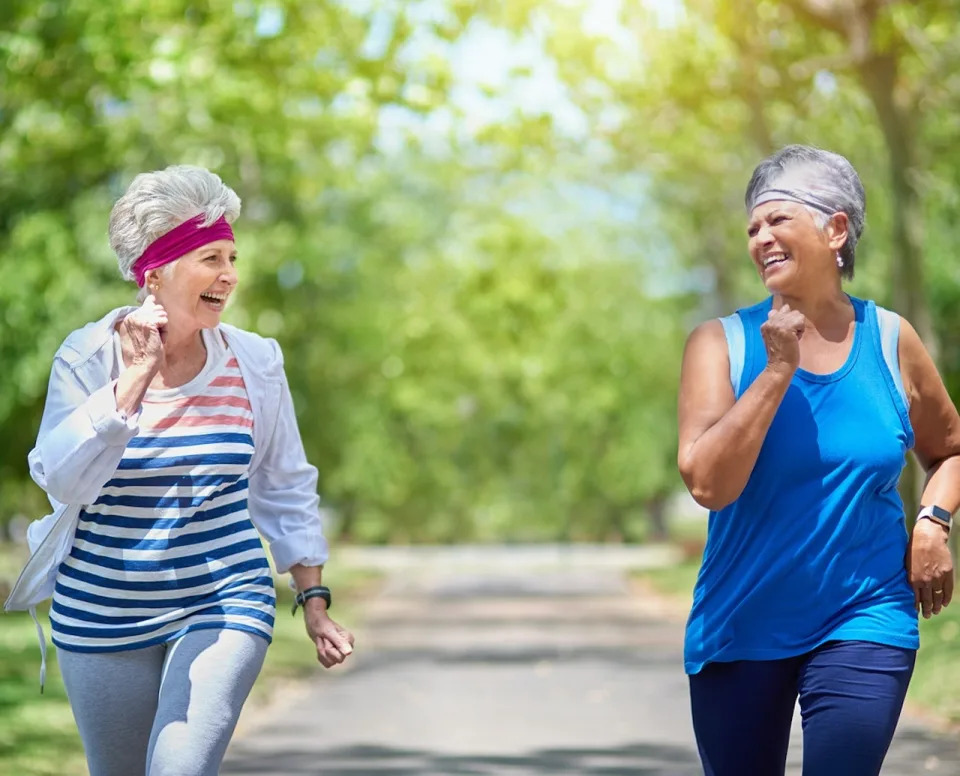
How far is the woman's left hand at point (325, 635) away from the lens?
175 inches

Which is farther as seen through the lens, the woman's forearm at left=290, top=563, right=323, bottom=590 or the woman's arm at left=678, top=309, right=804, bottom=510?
the woman's forearm at left=290, top=563, right=323, bottom=590

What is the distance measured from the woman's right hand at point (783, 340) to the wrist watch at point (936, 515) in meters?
0.53

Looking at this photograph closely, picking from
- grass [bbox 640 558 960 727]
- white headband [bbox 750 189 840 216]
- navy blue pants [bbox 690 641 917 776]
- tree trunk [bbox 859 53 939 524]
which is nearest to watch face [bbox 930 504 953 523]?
navy blue pants [bbox 690 641 917 776]

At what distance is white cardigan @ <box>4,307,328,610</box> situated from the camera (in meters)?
3.96

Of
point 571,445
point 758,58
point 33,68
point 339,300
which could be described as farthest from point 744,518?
point 571,445

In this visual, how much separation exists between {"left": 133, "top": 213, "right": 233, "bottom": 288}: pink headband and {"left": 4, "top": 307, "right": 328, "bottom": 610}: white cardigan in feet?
0.50

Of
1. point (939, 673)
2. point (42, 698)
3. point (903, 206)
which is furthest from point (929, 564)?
point (903, 206)

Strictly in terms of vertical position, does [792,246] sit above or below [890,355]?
above

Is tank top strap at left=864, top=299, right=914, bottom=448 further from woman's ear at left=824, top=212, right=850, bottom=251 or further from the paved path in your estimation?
the paved path

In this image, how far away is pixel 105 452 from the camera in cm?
396

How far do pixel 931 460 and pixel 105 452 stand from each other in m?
1.75

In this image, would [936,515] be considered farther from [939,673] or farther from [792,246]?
[939,673]

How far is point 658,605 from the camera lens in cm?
3047

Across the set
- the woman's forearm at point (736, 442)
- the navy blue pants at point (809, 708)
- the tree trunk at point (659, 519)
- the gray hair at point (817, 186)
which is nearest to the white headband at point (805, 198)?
the gray hair at point (817, 186)
